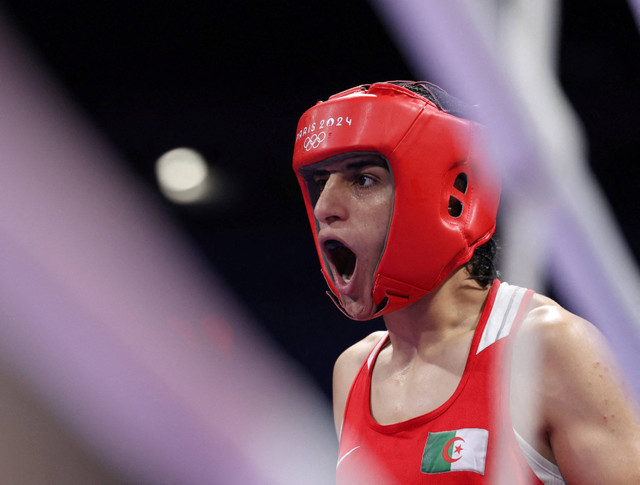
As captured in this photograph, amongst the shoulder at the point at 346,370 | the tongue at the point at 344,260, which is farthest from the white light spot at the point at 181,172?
the tongue at the point at 344,260

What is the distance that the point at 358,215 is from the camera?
4.24 feet

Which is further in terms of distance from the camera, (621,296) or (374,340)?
(621,296)

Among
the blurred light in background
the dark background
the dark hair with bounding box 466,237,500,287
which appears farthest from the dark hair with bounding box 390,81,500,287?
the blurred light in background

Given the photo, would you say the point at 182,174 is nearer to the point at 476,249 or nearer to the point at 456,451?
the point at 476,249

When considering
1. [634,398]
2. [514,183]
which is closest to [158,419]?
[514,183]

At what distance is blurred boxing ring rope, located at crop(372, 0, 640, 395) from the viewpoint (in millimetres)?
2088

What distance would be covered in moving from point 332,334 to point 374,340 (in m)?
1.55

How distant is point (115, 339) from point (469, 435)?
2.29m

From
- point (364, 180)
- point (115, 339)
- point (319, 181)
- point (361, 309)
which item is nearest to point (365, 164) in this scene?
point (364, 180)

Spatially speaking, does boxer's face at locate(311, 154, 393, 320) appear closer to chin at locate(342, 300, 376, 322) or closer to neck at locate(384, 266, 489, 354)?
chin at locate(342, 300, 376, 322)

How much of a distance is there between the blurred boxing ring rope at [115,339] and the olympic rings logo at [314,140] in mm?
1955

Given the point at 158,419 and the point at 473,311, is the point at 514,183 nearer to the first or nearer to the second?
the point at 473,311

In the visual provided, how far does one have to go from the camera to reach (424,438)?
3.96 ft

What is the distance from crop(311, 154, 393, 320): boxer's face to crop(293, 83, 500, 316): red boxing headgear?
1.3 inches
